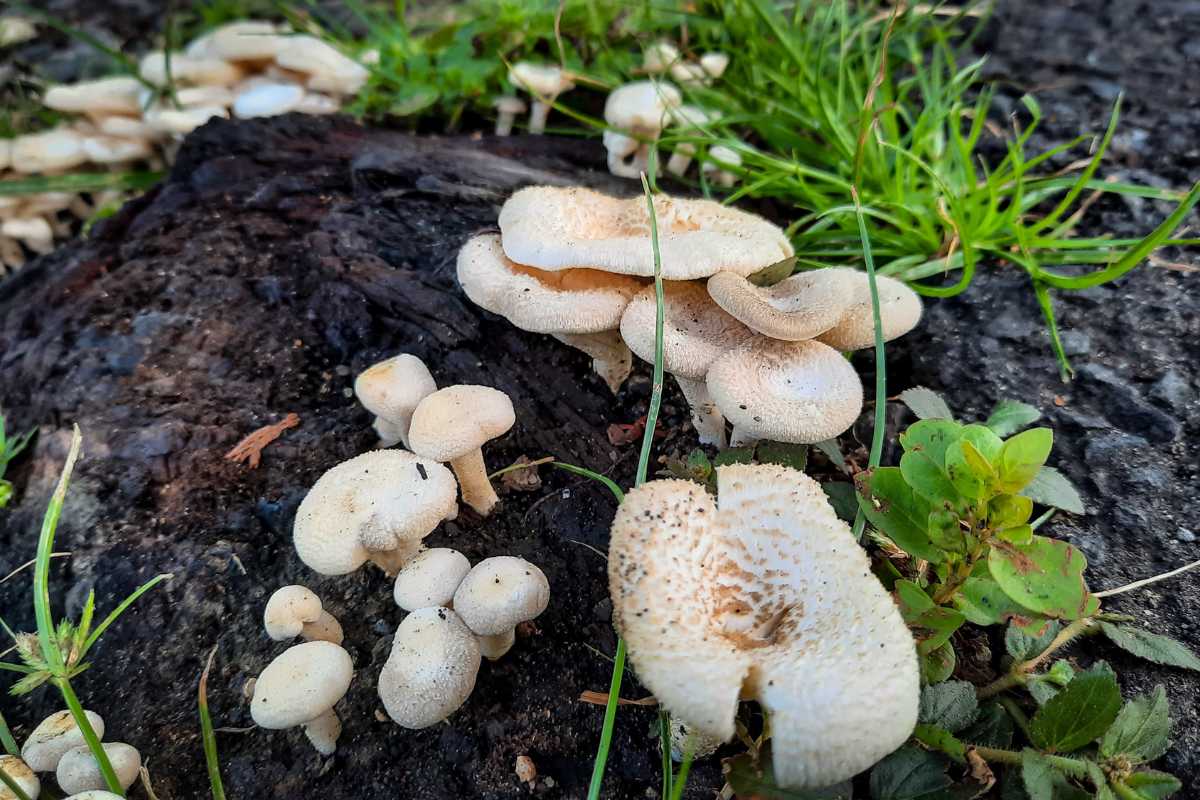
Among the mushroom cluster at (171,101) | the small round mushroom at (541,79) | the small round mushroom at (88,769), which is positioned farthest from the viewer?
the mushroom cluster at (171,101)

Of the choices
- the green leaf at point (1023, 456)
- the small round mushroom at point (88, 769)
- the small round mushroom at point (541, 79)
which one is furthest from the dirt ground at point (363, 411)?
the green leaf at point (1023, 456)

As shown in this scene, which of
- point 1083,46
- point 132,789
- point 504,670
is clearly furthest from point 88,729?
point 1083,46

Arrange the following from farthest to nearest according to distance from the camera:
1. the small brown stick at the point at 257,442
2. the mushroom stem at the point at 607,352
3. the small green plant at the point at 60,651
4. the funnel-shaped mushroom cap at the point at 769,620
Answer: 1. the small brown stick at the point at 257,442
2. the mushroom stem at the point at 607,352
3. the small green plant at the point at 60,651
4. the funnel-shaped mushroom cap at the point at 769,620

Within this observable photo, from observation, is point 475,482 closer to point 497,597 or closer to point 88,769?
A: point 497,597

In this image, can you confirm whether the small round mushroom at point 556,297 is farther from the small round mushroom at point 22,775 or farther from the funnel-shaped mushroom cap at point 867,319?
the small round mushroom at point 22,775

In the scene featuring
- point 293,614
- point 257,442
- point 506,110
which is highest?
point 506,110

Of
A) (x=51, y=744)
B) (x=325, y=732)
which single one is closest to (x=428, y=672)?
(x=325, y=732)

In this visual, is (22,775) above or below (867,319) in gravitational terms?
below
